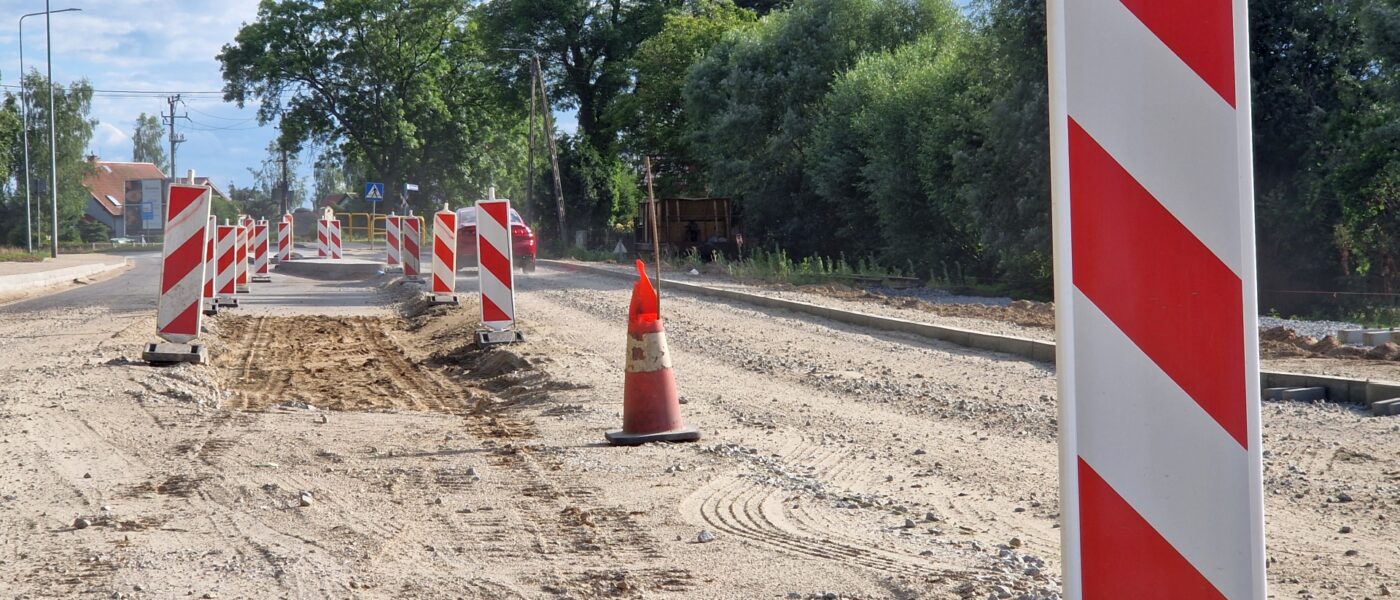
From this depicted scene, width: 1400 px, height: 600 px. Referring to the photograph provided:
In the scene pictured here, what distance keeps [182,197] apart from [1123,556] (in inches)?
416

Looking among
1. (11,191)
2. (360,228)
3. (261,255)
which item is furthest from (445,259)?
(11,191)

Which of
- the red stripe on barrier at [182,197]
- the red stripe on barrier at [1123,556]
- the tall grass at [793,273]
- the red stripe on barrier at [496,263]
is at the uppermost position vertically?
the red stripe on barrier at [182,197]

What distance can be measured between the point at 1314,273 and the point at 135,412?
71.8 ft

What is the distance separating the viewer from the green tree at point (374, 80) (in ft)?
209

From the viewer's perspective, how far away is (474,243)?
2861 cm

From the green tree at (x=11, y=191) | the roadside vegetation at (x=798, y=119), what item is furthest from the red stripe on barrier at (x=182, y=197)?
the green tree at (x=11, y=191)

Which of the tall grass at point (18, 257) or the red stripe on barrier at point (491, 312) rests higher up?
the tall grass at point (18, 257)

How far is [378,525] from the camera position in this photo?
189 inches

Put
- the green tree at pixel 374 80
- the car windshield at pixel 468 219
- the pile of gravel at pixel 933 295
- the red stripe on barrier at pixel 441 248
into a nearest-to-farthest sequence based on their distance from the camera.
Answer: the red stripe on barrier at pixel 441 248
the pile of gravel at pixel 933 295
the car windshield at pixel 468 219
the green tree at pixel 374 80

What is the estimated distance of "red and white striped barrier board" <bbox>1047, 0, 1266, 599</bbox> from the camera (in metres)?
1.71

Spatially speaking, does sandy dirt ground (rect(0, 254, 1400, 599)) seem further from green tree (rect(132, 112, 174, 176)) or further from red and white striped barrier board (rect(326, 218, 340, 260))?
green tree (rect(132, 112, 174, 176))

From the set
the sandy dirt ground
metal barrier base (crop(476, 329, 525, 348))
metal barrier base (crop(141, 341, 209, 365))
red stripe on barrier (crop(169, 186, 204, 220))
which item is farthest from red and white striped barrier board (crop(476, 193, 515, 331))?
metal barrier base (crop(141, 341, 209, 365))

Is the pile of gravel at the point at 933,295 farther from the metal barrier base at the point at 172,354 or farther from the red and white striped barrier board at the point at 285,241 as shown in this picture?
the red and white striped barrier board at the point at 285,241

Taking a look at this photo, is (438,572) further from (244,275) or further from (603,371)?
(244,275)
